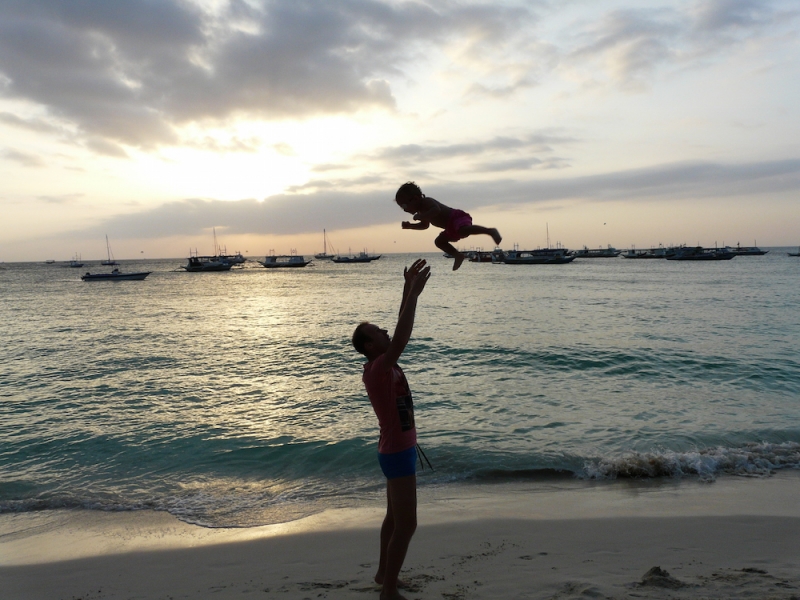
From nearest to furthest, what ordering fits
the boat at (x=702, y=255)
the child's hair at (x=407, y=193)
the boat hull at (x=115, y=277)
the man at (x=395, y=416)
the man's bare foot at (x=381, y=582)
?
the man at (x=395, y=416)
the child's hair at (x=407, y=193)
the man's bare foot at (x=381, y=582)
the boat hull at (x=115, y=277)
the boat at (x=702, y=255)

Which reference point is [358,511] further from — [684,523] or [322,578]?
[684,523]

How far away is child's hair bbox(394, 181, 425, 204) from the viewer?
401cm

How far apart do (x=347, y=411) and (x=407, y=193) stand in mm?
8934

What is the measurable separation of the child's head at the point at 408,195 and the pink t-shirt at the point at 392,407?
50.0 inches

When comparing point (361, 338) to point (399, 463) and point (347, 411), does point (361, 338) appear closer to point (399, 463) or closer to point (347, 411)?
point (399, 463)

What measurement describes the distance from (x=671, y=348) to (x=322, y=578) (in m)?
17.9

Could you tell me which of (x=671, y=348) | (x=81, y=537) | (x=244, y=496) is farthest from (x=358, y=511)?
(x=671, y=348)

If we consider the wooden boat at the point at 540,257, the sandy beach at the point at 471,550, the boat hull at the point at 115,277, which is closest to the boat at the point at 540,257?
the wooden boat at the point at 540,257

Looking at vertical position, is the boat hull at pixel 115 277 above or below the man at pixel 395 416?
above

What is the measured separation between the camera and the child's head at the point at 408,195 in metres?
4.02

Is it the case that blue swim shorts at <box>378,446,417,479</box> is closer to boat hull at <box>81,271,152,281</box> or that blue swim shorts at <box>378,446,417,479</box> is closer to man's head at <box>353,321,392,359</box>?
man's head at <box>353,321,392,359</box>

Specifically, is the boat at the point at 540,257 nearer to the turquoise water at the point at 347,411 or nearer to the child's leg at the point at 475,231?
the turquoise water at the point at 347,411

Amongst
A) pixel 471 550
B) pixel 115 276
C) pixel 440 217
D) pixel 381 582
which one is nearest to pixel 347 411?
pixel 471 550

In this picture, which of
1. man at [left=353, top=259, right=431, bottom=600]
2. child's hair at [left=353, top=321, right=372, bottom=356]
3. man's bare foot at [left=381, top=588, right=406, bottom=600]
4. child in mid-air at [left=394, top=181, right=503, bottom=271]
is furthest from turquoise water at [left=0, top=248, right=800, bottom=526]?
child in mid-air at [left=394, top=181, right=503, bottom=271]
